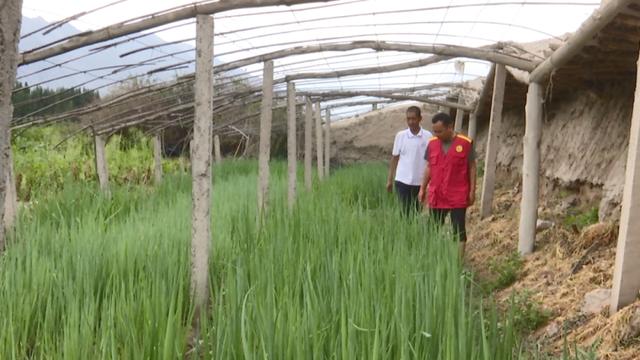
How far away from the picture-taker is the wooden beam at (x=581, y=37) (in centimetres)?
279

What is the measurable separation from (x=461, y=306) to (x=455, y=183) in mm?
2266

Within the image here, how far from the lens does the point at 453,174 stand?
13.1 feet

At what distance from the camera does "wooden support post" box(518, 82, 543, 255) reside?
4078 mm

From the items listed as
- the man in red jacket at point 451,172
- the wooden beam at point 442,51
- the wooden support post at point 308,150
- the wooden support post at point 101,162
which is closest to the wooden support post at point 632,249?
the man in red jacket at point 451,172

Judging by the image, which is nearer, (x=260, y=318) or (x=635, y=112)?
(x=260, y=318)

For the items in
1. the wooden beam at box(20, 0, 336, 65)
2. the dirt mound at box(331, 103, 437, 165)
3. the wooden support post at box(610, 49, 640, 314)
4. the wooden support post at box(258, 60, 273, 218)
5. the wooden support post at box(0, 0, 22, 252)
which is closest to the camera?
the wooden support post at box(0, 0, 22, 252)

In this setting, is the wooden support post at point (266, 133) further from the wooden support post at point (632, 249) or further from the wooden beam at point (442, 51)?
the wooden support post at point (632, 249)

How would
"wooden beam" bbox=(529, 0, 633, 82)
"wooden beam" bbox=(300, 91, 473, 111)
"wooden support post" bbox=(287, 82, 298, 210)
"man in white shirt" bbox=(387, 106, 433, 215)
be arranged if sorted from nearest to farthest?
"wooden beam" bbox=(529, 0, 633, 82) → "man in white shirt" bbox=(387, 106, 433, 215) → "wooden support post" bbox=(287, 82, 298, 210) → "wooden beam" bbox=(300, 91, 473, 111)

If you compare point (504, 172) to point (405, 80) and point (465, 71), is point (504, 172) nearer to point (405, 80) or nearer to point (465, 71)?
point (465, 71)

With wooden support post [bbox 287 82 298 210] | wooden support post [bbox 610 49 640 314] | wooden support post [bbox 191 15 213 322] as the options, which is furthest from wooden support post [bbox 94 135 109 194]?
wooden support post [bbox 610 49 640 314]

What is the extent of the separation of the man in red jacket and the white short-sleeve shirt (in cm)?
74

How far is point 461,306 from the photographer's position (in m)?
1.80

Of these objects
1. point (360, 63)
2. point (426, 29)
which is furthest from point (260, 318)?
point (360, 63)

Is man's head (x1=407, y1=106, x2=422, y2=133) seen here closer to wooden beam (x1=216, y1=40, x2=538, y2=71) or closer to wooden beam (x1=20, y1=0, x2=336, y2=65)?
wooden beam (x1=216, y1=40, x2=538, y2=71)
